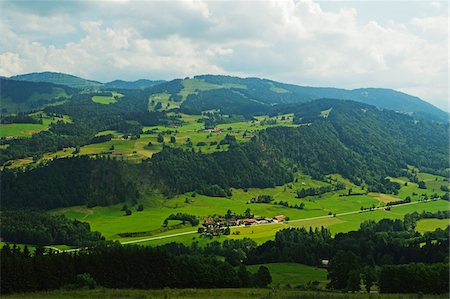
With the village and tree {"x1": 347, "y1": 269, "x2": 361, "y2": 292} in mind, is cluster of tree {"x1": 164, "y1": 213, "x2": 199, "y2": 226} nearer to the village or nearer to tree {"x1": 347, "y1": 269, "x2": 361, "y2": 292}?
the village

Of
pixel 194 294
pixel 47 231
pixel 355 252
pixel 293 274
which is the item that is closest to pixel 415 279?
pixel 293 274

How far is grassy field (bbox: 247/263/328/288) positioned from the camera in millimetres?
78062

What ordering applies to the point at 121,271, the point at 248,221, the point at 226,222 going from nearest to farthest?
1. the point at 121,271
2. the point at 226,222
3. the point at 248,221

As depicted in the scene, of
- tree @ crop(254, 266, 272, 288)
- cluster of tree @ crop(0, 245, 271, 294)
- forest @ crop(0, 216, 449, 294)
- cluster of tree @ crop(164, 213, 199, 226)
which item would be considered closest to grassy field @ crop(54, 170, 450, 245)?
cluster of tree @ crop(164, 213, 199, 226)

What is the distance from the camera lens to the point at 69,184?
172375 mm

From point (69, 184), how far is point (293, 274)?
112m

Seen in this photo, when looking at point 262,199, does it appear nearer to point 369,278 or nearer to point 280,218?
point 280,218

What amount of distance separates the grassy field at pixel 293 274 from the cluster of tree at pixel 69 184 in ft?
300

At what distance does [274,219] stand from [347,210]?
33625 mm

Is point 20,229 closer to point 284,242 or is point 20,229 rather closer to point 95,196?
point 95,196

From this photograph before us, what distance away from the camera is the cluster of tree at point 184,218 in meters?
143

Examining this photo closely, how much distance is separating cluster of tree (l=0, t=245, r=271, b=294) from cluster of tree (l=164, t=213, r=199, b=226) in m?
69.2

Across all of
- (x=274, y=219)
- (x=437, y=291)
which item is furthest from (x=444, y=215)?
(x=437, y=291)

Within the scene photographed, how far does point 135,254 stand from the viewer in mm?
67312
